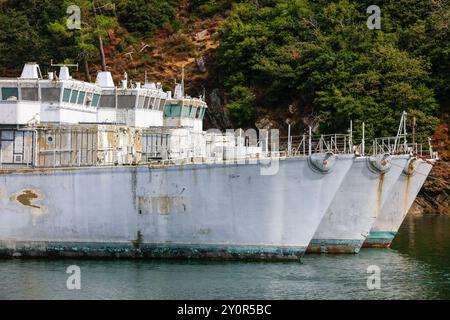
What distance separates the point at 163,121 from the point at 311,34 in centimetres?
3067

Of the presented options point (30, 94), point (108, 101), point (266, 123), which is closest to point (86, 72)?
point (266, 123)

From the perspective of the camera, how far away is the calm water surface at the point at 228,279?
35.0 m

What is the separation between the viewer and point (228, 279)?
3712 cm

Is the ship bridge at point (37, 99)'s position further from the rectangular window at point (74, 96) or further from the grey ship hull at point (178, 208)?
the grey ship hull at point (178, 208)

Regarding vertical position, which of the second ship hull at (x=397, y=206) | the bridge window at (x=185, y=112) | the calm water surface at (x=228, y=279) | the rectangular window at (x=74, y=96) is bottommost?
the calm water surface at (x=228, y=279)

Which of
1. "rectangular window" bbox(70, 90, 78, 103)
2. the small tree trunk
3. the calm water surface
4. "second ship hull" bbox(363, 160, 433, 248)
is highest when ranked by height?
the small tree trunk

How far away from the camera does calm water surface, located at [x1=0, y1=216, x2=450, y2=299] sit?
3503cm

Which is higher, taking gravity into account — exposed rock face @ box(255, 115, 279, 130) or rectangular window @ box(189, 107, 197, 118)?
exposed rock face @ box(255, 115, 279, 130)

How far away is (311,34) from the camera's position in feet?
256

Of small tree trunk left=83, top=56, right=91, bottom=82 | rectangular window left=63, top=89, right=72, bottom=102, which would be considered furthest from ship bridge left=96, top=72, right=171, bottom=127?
small tree trunk left=83, top=56, right=91, bottom=82

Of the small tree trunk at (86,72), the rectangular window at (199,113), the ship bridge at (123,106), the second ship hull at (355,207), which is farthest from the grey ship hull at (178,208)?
the small tree trunk at (86,72)

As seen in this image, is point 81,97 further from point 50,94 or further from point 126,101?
point 126,101

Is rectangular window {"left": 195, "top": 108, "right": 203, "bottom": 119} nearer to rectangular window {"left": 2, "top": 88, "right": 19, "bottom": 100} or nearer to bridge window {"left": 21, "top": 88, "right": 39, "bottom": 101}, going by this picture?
bridge window {"left": 21, "top": 88, "right": 39, "bottom": 101}
